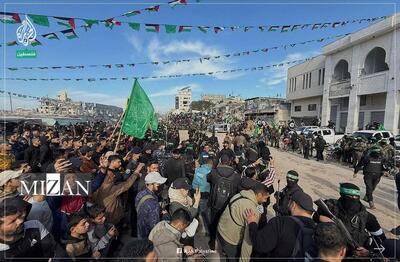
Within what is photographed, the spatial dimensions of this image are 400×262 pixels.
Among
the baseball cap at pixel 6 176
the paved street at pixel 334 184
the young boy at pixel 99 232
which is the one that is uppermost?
the baseball cap at pixel 6 176

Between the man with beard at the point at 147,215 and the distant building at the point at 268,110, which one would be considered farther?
the distant building at the point at 268,110

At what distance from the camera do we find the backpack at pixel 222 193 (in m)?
4.29

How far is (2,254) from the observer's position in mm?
2121

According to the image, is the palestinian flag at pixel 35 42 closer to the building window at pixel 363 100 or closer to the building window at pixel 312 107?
the building window at pixel 363 100

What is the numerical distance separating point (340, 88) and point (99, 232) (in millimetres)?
36307

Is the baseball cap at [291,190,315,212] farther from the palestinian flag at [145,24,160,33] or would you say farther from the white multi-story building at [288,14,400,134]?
the white multi-story building at [288,14,400,134]

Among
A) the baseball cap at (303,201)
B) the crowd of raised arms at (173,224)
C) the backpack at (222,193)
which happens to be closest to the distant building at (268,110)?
the backpack at (222,193)

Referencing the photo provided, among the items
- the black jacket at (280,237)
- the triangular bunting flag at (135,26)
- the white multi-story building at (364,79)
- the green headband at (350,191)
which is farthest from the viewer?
the white multi-story building at (364,79)

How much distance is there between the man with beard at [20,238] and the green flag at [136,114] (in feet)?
13.5

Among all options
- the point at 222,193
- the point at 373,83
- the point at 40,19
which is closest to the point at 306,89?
the point at 373,83

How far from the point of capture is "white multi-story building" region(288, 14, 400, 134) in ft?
82.5

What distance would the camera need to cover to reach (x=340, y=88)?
33.5m

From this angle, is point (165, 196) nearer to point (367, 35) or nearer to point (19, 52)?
point (19, 52)

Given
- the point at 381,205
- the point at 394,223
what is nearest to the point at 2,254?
the point at 394,223
